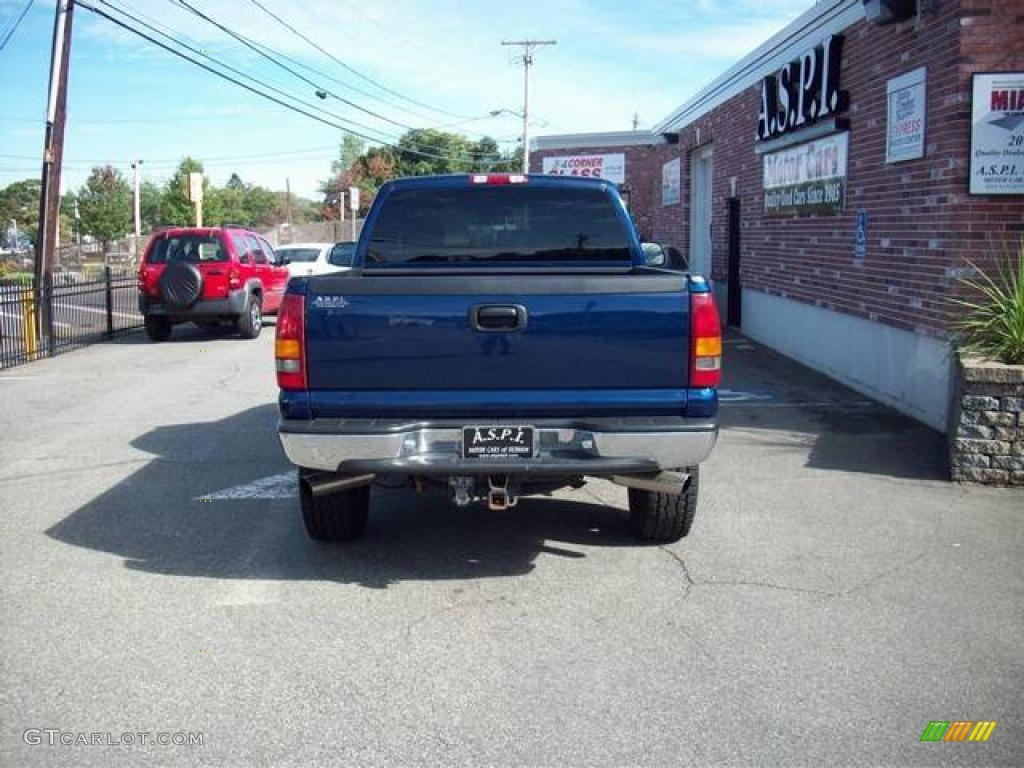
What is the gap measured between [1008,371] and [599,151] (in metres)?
26.6

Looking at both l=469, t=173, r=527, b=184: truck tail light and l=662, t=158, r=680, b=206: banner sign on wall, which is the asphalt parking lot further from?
l=662, t=158, r=680, b=206: banner sign on wall

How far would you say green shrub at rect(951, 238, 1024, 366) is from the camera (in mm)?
7348

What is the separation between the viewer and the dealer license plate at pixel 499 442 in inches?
192

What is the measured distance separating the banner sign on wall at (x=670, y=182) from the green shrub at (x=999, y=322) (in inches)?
666

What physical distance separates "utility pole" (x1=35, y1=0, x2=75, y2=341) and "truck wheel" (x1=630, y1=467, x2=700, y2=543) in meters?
14.0

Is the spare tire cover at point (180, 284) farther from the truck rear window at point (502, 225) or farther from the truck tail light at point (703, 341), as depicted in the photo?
the truck tail light at point (703, 341)

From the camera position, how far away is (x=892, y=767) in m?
3.45

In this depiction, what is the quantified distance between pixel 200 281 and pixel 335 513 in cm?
1211

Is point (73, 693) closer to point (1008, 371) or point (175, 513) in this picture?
point (175, 513)

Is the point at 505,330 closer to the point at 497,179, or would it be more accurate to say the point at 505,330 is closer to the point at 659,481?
the point at 659,481

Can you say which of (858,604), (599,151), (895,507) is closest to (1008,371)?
(895,507)

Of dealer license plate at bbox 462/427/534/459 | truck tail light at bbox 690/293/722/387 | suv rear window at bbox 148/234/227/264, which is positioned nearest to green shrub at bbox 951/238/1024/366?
truck tail light at bbox 690/293/722/387

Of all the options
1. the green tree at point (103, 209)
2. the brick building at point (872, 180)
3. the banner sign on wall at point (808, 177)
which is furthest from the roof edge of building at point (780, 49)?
the green tree at point (103, 209)

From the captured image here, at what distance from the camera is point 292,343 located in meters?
4.88
